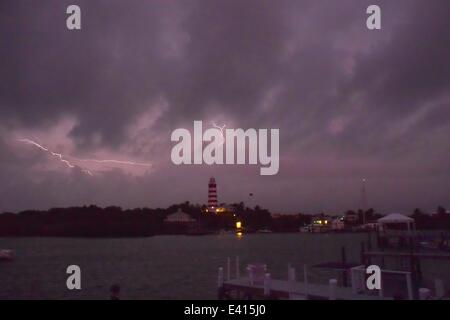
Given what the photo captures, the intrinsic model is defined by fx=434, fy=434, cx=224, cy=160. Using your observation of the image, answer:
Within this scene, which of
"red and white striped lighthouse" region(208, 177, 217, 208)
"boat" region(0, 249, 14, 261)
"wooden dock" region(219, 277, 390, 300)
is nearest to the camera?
"wooden dock" region(219, 277, 390, 300)

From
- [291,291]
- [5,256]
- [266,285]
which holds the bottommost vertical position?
[5,256]

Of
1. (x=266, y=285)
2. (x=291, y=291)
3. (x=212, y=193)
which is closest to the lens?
(x=291, y=291)

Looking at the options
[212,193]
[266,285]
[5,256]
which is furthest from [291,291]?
[212,193]

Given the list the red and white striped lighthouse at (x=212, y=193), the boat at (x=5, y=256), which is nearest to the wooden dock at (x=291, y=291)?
the boat at (x=5, y=256)

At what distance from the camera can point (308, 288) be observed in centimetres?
1705

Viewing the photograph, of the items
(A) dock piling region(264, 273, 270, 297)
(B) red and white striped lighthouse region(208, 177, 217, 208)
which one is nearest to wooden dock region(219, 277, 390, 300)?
(A) dock piling region(264, 273, 270, 297)

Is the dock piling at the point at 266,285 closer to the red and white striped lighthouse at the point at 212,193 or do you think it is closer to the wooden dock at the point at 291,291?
the wooden dock at the point at 291,291

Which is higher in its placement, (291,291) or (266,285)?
(266,285)

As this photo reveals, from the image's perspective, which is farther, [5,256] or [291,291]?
[5,256]

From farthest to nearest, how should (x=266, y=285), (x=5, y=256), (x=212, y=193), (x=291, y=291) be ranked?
(x=212, y=193)
(x=5, y=256)
(x=266, y=285)
(x=291, y=291)

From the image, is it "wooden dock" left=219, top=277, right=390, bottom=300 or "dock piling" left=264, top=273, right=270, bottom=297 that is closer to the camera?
"wooden dock" left=219, top=277, right=390, bottom=300

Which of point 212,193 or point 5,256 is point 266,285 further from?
point 212,193

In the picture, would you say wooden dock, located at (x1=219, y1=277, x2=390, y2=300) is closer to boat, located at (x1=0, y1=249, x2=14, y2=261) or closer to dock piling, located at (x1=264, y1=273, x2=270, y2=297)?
dock piling, located at (x1=264, y1=273, x2=270, y2=297)

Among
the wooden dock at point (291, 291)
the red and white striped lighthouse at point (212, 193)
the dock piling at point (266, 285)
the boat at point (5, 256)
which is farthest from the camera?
the red and white striped lighthouse at point (212, 193)
